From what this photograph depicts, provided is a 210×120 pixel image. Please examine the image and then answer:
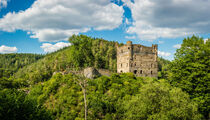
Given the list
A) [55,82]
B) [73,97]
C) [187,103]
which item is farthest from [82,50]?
[187,103]

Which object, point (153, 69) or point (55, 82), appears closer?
point (55, 82)

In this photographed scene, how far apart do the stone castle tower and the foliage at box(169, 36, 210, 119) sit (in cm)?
1700

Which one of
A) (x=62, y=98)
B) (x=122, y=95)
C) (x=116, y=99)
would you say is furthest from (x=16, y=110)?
(x=122, y=95)

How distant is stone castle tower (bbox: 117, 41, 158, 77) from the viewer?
44.9 metres

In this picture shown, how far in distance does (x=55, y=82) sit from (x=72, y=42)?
14.0 metres

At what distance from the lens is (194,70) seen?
24.9 m

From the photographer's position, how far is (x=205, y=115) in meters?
24.4

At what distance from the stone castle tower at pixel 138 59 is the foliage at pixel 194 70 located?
17.0 metres

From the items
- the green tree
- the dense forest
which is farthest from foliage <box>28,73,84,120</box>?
the green tree

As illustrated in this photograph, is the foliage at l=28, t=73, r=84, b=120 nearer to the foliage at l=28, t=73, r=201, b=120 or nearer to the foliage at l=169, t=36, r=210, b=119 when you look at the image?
the foliage at l=28, t=73, r=201, b=120

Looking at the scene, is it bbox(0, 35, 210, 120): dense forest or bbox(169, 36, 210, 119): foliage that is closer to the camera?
bbox(0, 35, 210, 120): dense forest

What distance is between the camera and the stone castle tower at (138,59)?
44.9 m

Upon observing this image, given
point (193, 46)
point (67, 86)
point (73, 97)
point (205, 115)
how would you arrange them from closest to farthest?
point (205, 115) → point (193, 46) → point (73, 97) → point (67, 86)

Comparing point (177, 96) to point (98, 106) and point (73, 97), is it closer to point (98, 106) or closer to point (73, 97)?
point (98, 106)
